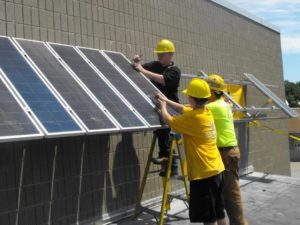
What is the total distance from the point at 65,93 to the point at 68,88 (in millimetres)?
171

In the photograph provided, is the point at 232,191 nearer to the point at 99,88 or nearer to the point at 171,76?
the point at 171,76

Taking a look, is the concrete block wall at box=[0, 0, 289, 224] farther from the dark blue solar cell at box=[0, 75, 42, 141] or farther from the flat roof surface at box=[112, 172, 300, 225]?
the dark blue solar cell at box=[0, 75, 42, 141]

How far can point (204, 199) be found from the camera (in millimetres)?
5195

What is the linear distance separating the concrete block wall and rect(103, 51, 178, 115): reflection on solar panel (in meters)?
0.36

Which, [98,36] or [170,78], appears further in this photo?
[98,36]

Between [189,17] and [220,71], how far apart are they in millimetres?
2060

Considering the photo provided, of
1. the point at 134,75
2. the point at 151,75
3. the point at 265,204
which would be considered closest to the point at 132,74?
the point at 134,75

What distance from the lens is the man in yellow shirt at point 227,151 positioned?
19.8 ft

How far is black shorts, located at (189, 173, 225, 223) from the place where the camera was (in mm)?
5164

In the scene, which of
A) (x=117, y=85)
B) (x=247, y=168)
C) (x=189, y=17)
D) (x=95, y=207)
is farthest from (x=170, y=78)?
(x=247, y=168)

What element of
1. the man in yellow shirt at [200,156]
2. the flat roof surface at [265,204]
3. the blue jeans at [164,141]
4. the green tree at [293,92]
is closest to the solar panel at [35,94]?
the man in yellow shirt at [200,156]

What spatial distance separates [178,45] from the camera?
9.62 meters

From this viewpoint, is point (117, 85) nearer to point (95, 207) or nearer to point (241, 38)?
point (95, 207)

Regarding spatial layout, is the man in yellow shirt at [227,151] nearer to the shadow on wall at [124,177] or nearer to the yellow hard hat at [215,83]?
the yellow hard hat at [215,83]
